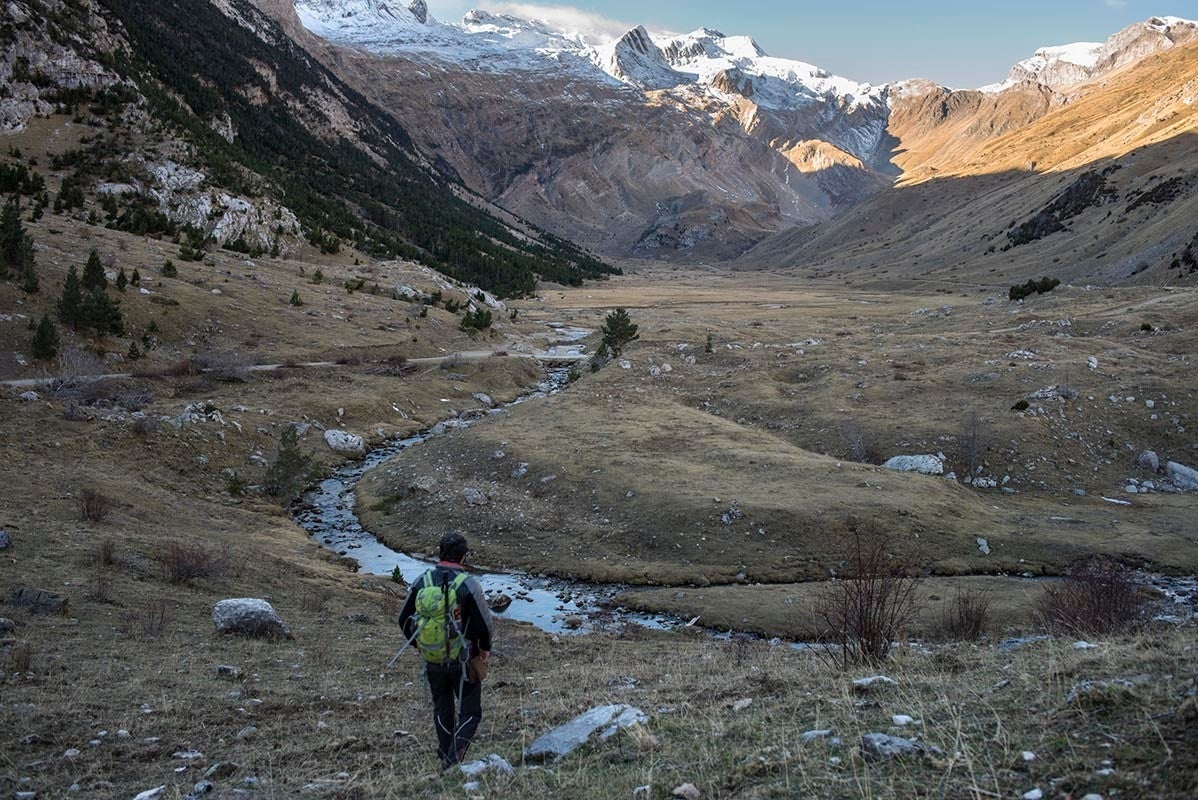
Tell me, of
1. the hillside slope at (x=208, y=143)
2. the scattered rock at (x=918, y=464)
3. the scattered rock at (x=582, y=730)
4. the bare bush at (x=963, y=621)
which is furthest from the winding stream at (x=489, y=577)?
the hillside slope at (x=208, y=143)

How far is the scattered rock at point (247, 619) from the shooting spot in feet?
59.6

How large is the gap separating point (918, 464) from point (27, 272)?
56.6 metres

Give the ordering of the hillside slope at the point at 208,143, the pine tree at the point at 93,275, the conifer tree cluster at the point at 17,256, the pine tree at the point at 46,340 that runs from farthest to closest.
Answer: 1. the hillside slope at the point at 208,143
2. the pine tree at the point at 93,275
3. the conifer tree cluster at the point at 17,256
4. the pine tree at the point at 46,340

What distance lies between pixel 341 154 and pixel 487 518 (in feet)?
552

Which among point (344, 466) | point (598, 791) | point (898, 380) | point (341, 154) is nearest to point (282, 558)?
point (344, 466)

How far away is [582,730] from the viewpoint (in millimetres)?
9992

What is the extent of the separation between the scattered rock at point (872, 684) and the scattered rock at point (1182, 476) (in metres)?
35.8

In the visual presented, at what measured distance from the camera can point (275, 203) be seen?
10475 cm

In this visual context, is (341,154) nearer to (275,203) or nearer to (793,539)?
(275,203)

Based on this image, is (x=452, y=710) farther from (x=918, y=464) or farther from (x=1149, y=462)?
(x=1149, y=462)

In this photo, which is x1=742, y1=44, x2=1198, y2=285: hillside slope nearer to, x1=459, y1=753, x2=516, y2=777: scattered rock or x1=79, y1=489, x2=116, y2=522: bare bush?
x1=459, y1=753, x2=516, y2=777: scattered rock

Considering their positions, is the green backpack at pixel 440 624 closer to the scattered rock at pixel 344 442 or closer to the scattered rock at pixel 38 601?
the scattered rock at pixel 38 601

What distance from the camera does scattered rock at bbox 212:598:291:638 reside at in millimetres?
18172

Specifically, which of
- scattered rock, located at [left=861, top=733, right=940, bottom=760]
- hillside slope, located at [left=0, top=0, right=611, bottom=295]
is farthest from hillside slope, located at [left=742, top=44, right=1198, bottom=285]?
scattered rock, located at [left=861, top=733, right=940, bottom=760]
